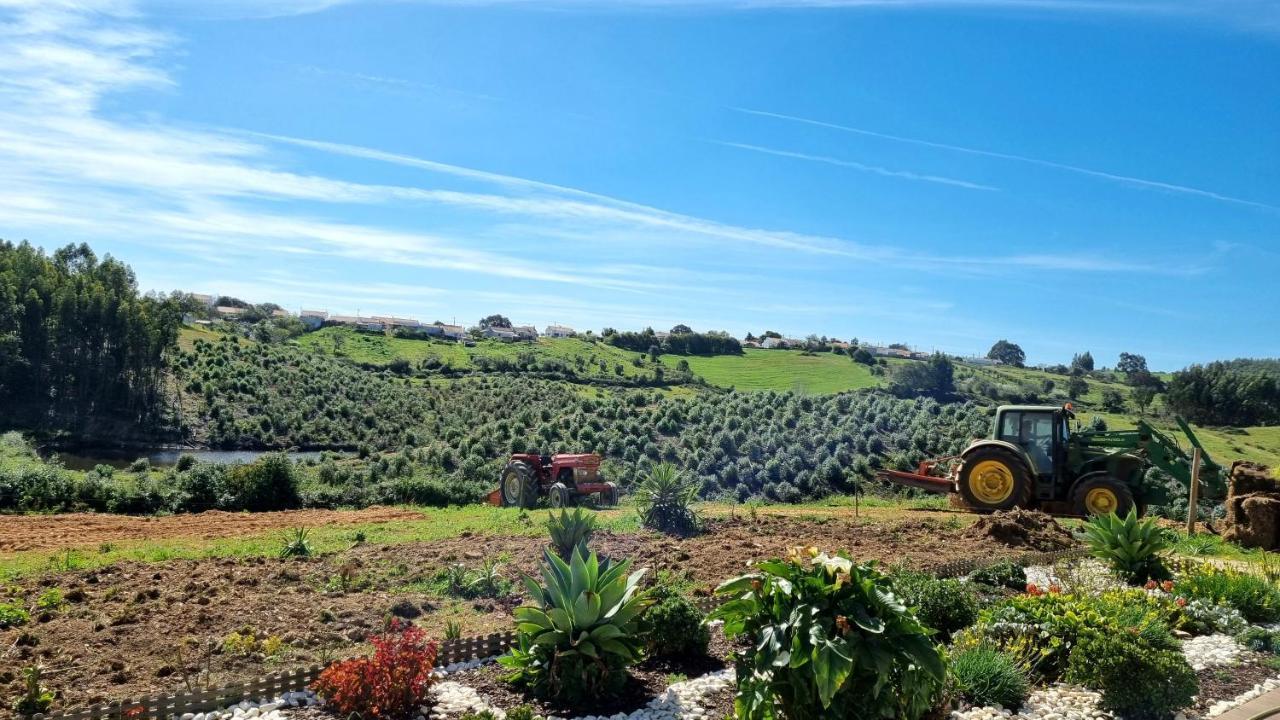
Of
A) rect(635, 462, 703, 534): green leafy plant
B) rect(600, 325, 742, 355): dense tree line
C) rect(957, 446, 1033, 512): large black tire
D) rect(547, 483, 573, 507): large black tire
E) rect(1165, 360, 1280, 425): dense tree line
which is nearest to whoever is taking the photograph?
rect(635, 462, 703, 534): green leafy plant

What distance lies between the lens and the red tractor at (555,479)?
61.8 ft

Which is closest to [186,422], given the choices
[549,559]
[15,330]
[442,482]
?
[15,330]

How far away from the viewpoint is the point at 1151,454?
15.5 metres

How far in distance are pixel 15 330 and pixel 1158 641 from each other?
198 ft

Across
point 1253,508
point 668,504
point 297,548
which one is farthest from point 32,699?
point 1253,508

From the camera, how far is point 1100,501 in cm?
1517

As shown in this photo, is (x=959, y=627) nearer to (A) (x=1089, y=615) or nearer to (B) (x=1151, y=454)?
(A) (x=1089, y=615)

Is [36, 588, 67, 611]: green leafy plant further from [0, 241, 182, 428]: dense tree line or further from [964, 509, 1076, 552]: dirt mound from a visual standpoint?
[0, 241, 182, 428]: dense tree line

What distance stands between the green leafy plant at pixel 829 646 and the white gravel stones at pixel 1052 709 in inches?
53.2

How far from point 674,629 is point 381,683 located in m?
2.41

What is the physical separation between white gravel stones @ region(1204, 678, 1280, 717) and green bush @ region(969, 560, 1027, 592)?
9.47 ft

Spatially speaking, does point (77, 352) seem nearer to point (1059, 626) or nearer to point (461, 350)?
point (461, 350)

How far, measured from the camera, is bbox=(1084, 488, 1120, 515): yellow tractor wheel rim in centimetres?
1503

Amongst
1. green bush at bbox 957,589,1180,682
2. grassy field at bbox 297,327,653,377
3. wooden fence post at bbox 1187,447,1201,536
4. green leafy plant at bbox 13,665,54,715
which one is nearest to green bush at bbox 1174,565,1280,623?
green bush at bbox 957,589,1180,682
